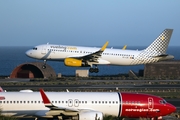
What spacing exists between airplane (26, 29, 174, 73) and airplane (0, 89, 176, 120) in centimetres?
3185

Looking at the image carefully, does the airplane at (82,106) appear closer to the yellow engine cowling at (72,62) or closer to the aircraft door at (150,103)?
the aircraft door at (150,103)

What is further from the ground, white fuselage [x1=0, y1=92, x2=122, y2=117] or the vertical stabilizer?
the vertical stabilizer

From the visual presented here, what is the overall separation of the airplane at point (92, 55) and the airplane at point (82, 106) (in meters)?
31.9

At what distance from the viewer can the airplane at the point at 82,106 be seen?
32.4 m

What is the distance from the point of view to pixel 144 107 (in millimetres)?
34188

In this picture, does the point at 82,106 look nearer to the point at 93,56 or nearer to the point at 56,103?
the point at 56,103

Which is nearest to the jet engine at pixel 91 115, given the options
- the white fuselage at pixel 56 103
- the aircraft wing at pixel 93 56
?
the white fuselage at pixel 56 103

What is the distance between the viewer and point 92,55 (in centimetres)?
6744

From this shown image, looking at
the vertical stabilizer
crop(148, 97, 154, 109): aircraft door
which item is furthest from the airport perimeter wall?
crop(148, 97, 154, 109): aircraft door

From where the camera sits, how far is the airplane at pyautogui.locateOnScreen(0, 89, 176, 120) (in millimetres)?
32438

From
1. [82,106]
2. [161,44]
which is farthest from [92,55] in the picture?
[82,106]

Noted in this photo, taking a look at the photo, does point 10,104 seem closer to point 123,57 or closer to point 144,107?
point 144,107

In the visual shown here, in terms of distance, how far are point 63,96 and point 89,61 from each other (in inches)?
1382

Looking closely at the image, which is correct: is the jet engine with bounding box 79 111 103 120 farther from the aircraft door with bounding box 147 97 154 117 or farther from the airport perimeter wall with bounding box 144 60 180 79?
the airport perimeter wall with bounding box 144 60 180 79
